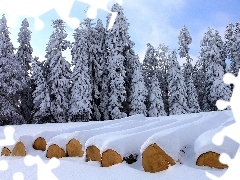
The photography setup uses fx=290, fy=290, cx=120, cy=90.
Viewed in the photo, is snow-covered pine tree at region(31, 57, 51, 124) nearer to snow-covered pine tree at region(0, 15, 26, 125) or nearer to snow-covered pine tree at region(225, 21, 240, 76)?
snow-covered pine tree at region(0, 15, 26, 125)

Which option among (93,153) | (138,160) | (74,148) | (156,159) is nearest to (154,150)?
(156,159)

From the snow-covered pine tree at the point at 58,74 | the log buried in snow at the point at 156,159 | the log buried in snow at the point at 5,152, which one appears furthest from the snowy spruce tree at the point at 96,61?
the log buried in snow at the point at 156,159

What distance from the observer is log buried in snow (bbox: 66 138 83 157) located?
15.6ft

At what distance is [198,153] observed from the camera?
3248 mm

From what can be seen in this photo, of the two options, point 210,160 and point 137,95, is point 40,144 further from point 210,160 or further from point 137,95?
point 137,95

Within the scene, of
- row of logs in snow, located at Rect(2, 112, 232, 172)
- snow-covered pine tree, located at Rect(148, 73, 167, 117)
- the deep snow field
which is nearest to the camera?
the deep snow field

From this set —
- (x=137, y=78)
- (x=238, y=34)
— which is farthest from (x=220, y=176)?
(x=238, y=34)

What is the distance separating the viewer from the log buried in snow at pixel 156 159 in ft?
11.1

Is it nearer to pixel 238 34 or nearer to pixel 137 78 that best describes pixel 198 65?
pixel 238 34

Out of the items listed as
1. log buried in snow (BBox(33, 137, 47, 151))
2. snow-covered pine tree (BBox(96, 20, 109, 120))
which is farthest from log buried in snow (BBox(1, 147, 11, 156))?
snow-covered pine tree (BBox(96, 20, 109, 120))

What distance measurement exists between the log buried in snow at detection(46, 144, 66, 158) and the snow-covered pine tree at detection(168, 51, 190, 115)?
932 inches

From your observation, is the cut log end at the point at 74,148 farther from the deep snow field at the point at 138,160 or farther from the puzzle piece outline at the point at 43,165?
the puzzle piece outline at the point at 43,165

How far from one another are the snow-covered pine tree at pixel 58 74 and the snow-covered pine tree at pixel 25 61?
2407mm

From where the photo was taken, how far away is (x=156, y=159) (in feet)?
11.2
